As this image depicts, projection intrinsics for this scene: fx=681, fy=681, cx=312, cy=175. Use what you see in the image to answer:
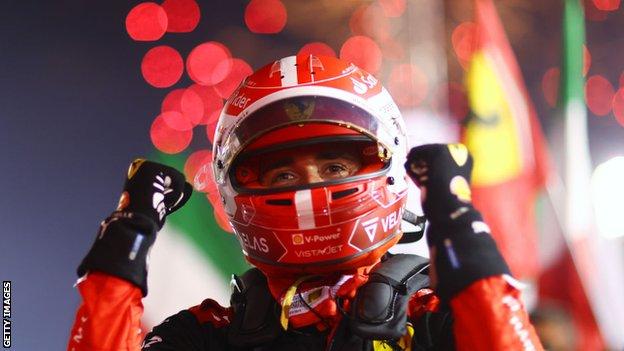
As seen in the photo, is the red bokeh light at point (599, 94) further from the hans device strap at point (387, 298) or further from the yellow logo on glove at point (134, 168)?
the yellow logo on glove at point (134, 168)

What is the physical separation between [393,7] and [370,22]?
102 mm

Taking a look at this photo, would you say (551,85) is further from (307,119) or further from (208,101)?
(307,119)

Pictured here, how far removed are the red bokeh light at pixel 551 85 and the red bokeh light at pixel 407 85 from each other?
0.43 metres

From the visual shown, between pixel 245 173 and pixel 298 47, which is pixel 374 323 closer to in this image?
pixel 245 173

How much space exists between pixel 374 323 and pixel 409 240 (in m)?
0.36

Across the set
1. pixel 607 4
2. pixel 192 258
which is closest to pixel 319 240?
pixel 192 258

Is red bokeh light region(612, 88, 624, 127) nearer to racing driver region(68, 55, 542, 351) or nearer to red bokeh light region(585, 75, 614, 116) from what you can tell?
red bokeh light region(585, 75, 614, 116)

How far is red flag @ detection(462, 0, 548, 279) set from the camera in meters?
2.36

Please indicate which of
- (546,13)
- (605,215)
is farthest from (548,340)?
(546,13)

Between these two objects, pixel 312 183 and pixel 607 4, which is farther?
pixel 607 4

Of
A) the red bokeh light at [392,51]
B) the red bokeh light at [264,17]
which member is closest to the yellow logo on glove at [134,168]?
the red bokeh light at [264,17]

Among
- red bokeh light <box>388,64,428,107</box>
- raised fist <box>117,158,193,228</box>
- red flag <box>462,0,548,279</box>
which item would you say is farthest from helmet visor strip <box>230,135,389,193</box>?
red flag <box>462,0,548,279</box>

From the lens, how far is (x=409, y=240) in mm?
1313

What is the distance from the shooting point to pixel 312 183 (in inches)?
43.5
